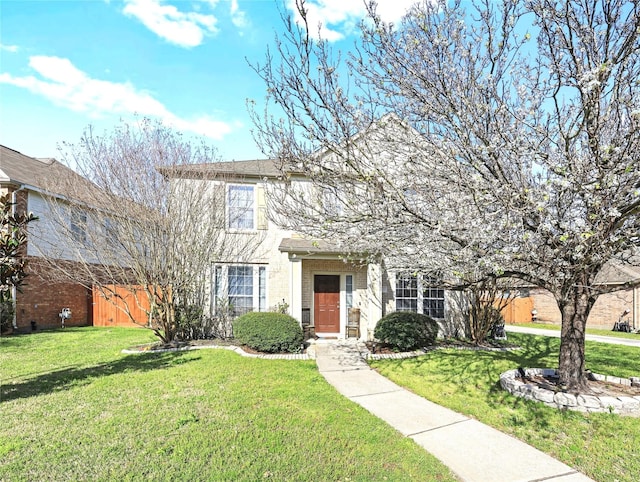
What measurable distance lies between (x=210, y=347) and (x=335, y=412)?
628 centimetres

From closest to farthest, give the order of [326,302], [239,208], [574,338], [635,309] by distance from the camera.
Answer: [574,338] → [239,208] → [326,302] → [635,309]

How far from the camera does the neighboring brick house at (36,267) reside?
13.2m

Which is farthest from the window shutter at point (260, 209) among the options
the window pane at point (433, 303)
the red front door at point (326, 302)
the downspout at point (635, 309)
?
the downspout at point (635, 309)

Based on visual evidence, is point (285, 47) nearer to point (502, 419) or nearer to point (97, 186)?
point (502, 419)

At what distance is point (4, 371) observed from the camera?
791 cm

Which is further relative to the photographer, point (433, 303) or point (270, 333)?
point (433, 303)

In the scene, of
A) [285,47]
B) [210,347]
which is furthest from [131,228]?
[285,47]

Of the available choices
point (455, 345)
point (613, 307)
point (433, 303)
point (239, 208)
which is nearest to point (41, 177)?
point (239, 208)

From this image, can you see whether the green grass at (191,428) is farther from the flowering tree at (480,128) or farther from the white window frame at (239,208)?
the white window frame at (239,208)

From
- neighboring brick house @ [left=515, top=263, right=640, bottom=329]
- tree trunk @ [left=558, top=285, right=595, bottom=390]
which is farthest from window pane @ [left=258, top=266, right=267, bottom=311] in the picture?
neighboring brick house @ [left=515, top=263, right=640, bottom=329]

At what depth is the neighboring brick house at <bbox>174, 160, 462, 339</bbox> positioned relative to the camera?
12398 millimetres

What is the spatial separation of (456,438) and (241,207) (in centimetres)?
973

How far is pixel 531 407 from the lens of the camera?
5758 mm

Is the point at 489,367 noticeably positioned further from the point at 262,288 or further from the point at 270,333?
the point at 262,288
